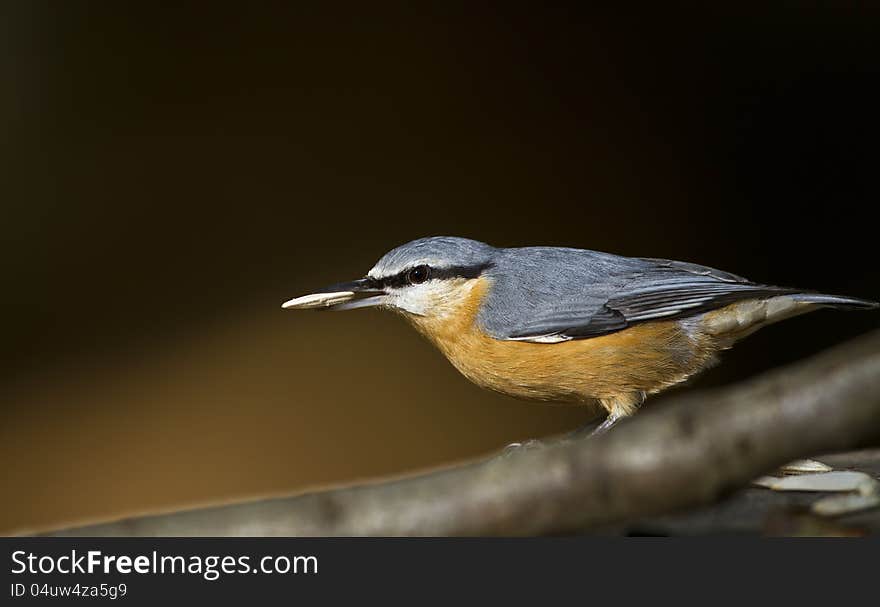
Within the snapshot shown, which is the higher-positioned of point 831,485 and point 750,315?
point 750,315

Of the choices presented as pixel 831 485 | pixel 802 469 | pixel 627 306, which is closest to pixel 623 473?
pixel 831 485

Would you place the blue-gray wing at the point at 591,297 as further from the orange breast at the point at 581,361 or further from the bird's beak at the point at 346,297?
the bird's beak at the point at 346,297

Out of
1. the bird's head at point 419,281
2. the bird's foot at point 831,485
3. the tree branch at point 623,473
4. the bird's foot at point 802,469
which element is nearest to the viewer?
the tree branch at point 623,473

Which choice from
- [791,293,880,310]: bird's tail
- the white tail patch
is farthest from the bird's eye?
[791,293,880,310]: bird's tail

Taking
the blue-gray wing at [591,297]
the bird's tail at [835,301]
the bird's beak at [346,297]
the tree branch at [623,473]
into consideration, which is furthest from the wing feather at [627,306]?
the tree branch at [623,473]

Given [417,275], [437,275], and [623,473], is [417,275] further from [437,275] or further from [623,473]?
[623,473]

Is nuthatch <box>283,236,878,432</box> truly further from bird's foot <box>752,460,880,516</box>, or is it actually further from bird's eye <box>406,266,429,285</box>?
bird's foot <box>752,460,880,516</box>

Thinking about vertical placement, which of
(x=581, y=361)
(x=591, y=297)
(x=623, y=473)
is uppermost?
(x=591, y=297)
